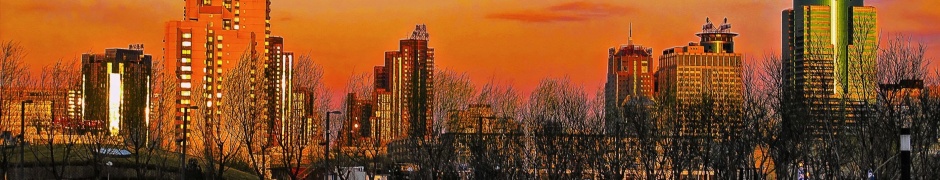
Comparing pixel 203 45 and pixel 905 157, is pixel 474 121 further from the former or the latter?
pixel 203 45

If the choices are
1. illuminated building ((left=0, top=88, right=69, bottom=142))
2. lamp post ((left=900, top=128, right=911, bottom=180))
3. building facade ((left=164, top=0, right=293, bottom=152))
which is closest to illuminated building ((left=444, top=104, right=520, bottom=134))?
illuminated building ((left=0, top=88, right=69, bottom=142))

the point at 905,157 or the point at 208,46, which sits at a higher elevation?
the point at 208,46

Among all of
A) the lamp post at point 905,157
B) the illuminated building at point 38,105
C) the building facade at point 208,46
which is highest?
the building facade at point 208,46

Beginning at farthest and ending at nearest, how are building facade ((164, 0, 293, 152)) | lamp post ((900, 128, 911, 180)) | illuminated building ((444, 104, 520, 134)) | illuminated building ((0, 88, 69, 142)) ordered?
building facade ((164, 0, 293, 152)) < illuminated building ((444, 104, 520, 134)) < illuminated building ((0, 88, 69, 142)) < lamp post ((900, 128, 911, 180))

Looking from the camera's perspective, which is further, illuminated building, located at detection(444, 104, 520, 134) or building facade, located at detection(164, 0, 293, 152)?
building facade, located at detection(164, 0, 293, 152)

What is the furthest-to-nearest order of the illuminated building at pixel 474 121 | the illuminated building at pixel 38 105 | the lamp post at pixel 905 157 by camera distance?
the illuminated building at pixel 474 121, the illuminated building at pixel 38 105, the lamp post at pixel 905 157

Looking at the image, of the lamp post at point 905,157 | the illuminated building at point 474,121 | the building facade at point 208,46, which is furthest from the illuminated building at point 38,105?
the building facade at point 208,46

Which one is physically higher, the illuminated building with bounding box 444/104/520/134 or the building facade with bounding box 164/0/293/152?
the building facade with bounding box 164/0/293/152

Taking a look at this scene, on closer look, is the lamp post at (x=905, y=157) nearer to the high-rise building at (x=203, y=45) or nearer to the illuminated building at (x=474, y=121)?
the illuminated building at (x=474, y=121)

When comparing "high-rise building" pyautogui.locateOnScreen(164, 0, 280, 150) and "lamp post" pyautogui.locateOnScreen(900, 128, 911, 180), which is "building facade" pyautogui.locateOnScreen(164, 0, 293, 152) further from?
"lamp post" pyautogui.locateOnScreen(900, 128, 911, 180)

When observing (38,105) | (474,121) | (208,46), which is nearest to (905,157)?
(474,121)

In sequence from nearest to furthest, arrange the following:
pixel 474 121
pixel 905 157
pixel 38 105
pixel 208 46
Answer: pixel 905 157 < pixel 474 121 < pixel 38 105 < pixel 208 46

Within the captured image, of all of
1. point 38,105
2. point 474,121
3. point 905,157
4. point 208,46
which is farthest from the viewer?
point 208,46

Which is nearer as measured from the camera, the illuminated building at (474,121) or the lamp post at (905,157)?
the lamp post at (905,157)
